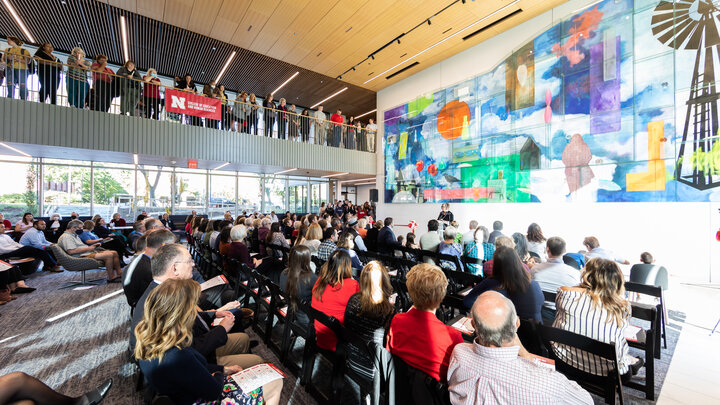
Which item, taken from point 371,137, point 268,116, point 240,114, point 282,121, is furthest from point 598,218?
point 240,114

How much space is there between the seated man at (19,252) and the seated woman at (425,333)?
27.3 ft

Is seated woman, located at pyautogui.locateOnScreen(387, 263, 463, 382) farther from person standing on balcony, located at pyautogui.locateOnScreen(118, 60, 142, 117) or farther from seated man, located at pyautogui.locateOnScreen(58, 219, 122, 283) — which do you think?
person standing on balcony, located at pyautogui.locateOnScreen(118, 60, 142, 117)

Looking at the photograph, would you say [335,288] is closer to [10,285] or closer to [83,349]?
[83,349]

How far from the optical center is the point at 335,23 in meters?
8.31

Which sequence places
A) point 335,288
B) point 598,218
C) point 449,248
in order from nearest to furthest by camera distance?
point 335,288
point 449,248
point 598,218

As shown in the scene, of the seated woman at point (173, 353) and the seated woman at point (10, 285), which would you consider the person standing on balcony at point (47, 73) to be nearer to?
the seated woman at point (10, 285)

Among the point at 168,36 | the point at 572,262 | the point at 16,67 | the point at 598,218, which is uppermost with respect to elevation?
the point at 168,36

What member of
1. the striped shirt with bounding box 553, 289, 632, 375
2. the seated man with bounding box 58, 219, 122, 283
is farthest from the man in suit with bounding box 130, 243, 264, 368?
the seated man with bounding box 58, 219, 122, 283

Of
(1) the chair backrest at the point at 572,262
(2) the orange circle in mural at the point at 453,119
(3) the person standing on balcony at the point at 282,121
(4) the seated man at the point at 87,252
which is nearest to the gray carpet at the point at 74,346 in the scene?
(4) the seated man at the point at 87,252

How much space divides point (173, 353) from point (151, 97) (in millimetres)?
9137

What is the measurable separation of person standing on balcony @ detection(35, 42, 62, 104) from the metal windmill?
532 inches

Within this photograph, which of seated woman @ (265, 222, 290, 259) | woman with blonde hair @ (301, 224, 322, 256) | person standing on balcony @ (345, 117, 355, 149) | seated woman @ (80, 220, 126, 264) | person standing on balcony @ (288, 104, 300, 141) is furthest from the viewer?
person standing on balcony @ (345, 117, 355, 149)

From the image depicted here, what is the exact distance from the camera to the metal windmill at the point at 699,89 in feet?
17.1

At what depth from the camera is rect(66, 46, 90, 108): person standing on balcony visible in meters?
6.99
